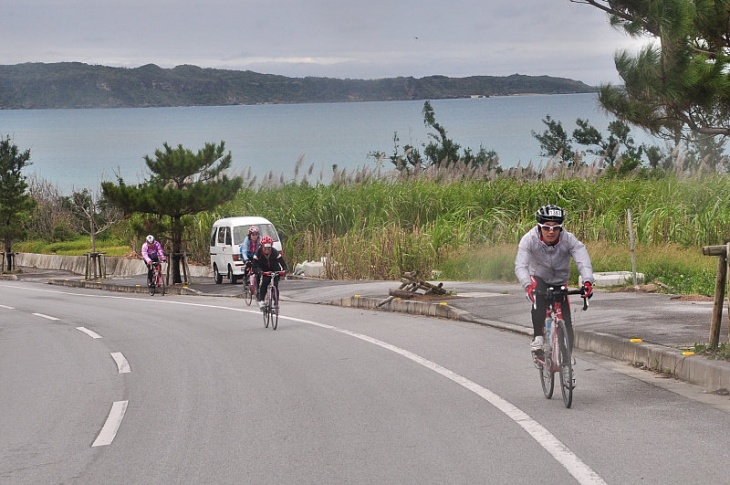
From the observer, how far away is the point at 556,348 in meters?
9.52

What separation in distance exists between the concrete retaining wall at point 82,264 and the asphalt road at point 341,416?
909 inches

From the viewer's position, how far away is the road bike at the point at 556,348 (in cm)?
931

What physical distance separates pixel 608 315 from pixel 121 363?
6.82 metres

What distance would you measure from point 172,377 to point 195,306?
1311cm

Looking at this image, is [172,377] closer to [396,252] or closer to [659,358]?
[659,358]

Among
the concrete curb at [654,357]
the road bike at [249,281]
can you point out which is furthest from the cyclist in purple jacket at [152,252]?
the concrete curb at [654,357]

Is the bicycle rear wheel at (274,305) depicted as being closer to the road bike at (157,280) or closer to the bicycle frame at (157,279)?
the bicycle frame at (157,279)

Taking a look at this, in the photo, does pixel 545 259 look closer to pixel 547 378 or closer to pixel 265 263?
pixel 547 378

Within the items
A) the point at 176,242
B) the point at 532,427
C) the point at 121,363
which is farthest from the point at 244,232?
the point at 532,427

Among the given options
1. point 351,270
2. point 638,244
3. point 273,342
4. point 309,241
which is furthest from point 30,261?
point 273,342

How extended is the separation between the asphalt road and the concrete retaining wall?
75.7 feet

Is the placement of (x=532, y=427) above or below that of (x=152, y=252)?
below

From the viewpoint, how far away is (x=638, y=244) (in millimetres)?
24109

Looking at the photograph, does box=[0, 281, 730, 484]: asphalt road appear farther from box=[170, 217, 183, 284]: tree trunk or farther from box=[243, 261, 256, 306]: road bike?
box=[170, 217, 183, 284]: tree trunk
